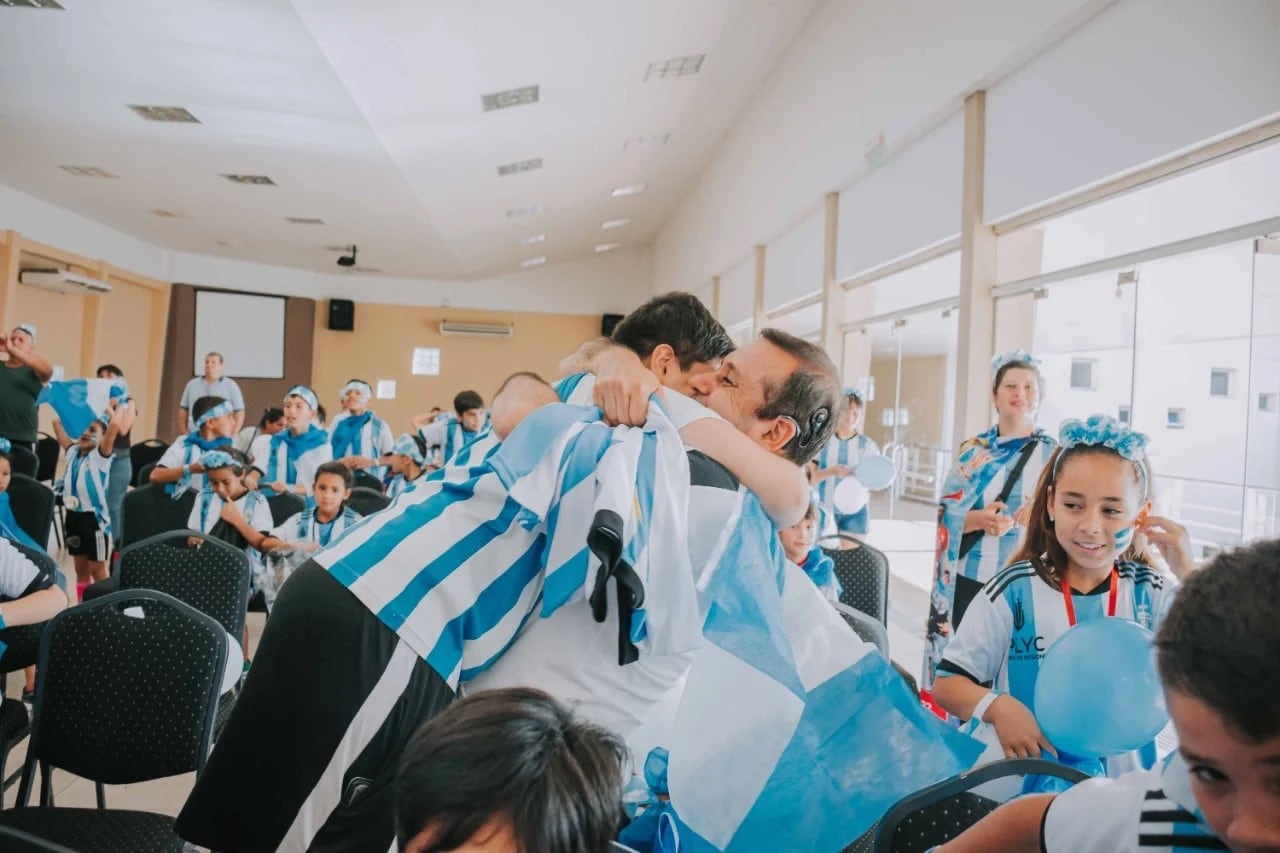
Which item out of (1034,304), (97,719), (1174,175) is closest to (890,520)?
(1034,304)

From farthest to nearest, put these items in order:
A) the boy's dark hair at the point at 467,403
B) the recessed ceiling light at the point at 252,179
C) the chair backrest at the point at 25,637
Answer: the recessed ceiling light at the point at 252,179
the boy's dark hair at the point at 467,403
the chair backrest at the point at 25,637

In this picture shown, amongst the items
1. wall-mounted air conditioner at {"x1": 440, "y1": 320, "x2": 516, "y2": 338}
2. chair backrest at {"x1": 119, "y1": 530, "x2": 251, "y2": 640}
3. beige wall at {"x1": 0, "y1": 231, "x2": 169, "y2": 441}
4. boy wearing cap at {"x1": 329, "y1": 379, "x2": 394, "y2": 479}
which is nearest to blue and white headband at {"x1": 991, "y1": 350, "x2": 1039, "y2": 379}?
chair backrest at {"x1": 119, "y1": 530, "x2": 251, "y2": 640}

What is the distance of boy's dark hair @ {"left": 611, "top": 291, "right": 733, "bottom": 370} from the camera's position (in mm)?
1399

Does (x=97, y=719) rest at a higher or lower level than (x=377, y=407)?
lower

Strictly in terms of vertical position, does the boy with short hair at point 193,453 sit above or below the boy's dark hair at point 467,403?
below

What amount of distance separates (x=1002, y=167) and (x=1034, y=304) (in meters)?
0.78

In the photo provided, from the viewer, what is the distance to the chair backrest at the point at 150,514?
3996mm

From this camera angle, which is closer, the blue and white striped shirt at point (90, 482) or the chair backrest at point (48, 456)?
the blue and white striped shirt at point (90, 482)

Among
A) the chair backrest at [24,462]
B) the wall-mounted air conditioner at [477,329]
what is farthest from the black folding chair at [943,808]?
the wall-mounted air conditioner at [477,329]

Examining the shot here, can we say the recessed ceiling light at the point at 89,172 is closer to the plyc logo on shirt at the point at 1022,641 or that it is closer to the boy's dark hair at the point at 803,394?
the boy's dark hair at the point at 803,394

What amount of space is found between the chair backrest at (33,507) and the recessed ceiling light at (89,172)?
16.7 feet

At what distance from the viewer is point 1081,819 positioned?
30.3 inches

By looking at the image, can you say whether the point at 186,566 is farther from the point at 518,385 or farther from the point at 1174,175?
the point at 1174,175

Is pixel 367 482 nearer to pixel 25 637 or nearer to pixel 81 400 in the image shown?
pixel 81 400
